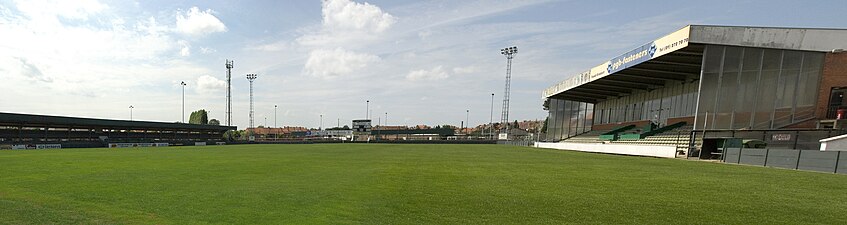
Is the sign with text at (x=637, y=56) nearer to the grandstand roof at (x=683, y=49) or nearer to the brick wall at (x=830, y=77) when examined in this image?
the grandstand roof at (x=683, y=49)

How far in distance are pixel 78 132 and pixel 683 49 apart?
254ft

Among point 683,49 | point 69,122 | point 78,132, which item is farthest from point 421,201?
point 78,132

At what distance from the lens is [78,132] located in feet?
189

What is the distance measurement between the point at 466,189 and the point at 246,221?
4679 mm

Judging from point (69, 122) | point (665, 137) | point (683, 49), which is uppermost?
point (683, 49)

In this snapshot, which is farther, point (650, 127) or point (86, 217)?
point (650, 127)

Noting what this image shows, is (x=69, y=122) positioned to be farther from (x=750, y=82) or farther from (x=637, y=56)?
(x=750, y=82)

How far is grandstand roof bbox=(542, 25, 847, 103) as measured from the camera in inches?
867

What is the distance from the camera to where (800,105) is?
2239 centimetres

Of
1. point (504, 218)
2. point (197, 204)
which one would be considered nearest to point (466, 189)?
point (504, 218)

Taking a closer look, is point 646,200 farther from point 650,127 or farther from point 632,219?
point 650,127

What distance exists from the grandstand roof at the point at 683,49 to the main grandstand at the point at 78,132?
6590 cm

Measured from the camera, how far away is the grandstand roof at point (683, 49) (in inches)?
867

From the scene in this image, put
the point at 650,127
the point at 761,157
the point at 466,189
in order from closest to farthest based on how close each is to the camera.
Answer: the point at 466,189 < the point at 761,157 < the point at 650,127
